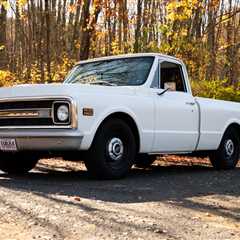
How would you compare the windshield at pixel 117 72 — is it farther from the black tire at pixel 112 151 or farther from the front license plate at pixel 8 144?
the front license plate at pixel 8 144

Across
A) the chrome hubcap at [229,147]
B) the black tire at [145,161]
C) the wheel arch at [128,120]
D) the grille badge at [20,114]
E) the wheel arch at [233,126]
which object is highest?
the grille badge at [20,114]

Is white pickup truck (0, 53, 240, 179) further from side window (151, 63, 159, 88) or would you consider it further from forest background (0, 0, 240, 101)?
forest background (0, 0, 240, 101)

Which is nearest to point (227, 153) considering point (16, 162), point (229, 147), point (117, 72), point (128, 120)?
point (229, 147)

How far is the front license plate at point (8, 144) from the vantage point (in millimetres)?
7324

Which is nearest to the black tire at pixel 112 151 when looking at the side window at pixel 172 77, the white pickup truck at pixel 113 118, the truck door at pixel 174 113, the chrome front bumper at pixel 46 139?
the white pickup truck at pixel 113 118

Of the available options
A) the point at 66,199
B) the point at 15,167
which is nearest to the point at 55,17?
the point at 15,167

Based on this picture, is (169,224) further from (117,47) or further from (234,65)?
(234,65)

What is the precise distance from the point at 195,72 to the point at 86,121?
14716 millimetres

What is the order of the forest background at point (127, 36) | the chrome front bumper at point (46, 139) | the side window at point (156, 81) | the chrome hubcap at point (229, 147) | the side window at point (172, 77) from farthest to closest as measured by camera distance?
1. the forest background at point (127, 36)
2. the chrome hubcap at point (229, 147)
3. the side window at point (172, 77)
4. the side window at point (156, 81)
5. the chrome front bumper at point (46, 139)

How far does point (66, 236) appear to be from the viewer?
13.9ft

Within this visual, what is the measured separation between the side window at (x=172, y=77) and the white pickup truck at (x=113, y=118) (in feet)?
0.05

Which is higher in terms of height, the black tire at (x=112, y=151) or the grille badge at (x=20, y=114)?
the grille badge at (x=20, y=114)

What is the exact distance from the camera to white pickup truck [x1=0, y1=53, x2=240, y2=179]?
7066 mm

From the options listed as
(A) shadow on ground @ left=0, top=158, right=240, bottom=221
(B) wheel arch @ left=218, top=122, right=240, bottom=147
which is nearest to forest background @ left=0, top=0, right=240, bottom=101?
(B) wheel arch @ left=218, top=122, right=240, bottom=147
